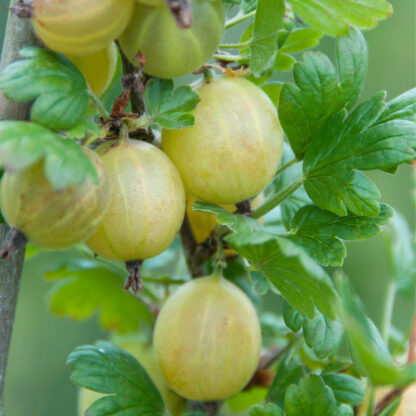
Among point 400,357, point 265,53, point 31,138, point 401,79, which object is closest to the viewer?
point 31,138

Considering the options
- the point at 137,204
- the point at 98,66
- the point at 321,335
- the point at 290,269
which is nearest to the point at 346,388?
the point at 321,335

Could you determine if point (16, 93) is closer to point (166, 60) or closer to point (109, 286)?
point (166, 60)

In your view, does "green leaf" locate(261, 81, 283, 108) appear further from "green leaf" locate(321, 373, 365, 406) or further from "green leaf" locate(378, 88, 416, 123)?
"green leaf" locate(321, 373, 365, 406)

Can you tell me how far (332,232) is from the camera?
1.84ft

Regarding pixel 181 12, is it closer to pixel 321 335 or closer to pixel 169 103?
pixel 169 103

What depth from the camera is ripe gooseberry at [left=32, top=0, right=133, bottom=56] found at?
0.44 metres

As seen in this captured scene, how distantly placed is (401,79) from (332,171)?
2.70 meters

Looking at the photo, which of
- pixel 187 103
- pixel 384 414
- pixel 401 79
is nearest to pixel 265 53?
pixel 187 103

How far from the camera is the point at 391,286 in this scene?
0.89 metres

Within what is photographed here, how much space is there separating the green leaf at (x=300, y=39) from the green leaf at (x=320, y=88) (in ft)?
0.14

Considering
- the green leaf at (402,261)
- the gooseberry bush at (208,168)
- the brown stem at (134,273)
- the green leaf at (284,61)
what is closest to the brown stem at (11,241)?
the gooseberry bush at (208,168)

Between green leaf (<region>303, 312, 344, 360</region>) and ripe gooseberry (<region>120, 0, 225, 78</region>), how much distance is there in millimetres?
264

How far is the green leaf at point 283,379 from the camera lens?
666mm

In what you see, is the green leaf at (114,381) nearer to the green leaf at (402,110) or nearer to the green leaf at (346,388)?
the green leaf at (346,388)
